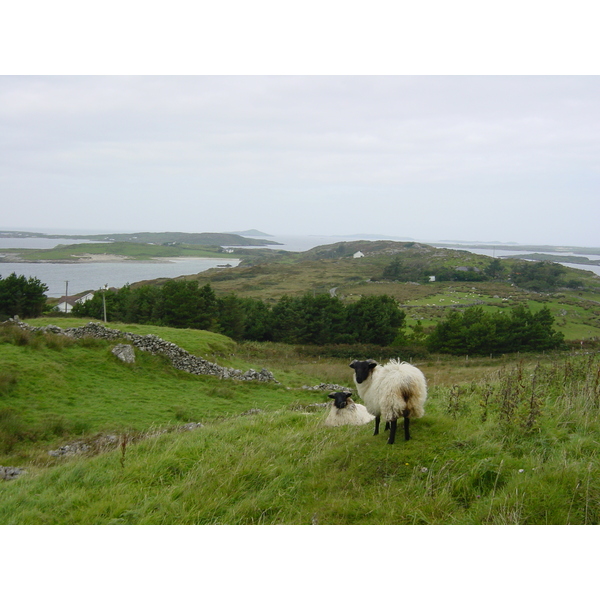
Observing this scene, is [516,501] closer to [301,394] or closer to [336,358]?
[301,394]

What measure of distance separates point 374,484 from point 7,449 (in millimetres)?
11770

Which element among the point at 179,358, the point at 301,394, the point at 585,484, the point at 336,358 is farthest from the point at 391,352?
the point at 585,484

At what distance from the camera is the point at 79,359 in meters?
19.8

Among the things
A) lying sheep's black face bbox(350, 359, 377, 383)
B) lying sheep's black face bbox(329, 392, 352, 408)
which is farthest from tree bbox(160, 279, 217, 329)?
lying sheep's black face bbox(350, 359, 377, 383)

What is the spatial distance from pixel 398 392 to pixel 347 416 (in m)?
3.52

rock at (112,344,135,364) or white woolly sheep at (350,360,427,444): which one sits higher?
white woolly sheep at (350,360,427,444)

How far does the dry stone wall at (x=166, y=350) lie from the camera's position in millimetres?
22828

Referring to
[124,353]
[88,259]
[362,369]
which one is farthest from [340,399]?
[88,259]

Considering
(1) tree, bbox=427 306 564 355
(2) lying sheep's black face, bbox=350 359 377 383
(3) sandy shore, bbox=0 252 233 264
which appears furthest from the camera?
(3) sandy shore, bbox=0 252 233 264

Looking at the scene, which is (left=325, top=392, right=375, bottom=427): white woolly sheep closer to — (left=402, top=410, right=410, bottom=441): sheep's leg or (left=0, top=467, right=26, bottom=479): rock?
(left=402, top=410, right=410, bottom=441): sheep's leg

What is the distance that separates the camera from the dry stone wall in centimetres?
2283

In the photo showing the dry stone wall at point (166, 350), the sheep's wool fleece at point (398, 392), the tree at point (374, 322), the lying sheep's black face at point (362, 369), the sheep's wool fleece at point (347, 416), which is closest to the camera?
the sheep's wool fleece at point (398, 392)

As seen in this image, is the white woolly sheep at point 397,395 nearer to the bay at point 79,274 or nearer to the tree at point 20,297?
the tree at point 20,297

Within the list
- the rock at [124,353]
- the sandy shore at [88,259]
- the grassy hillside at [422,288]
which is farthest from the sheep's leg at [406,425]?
the sandy shore at [88,259]
